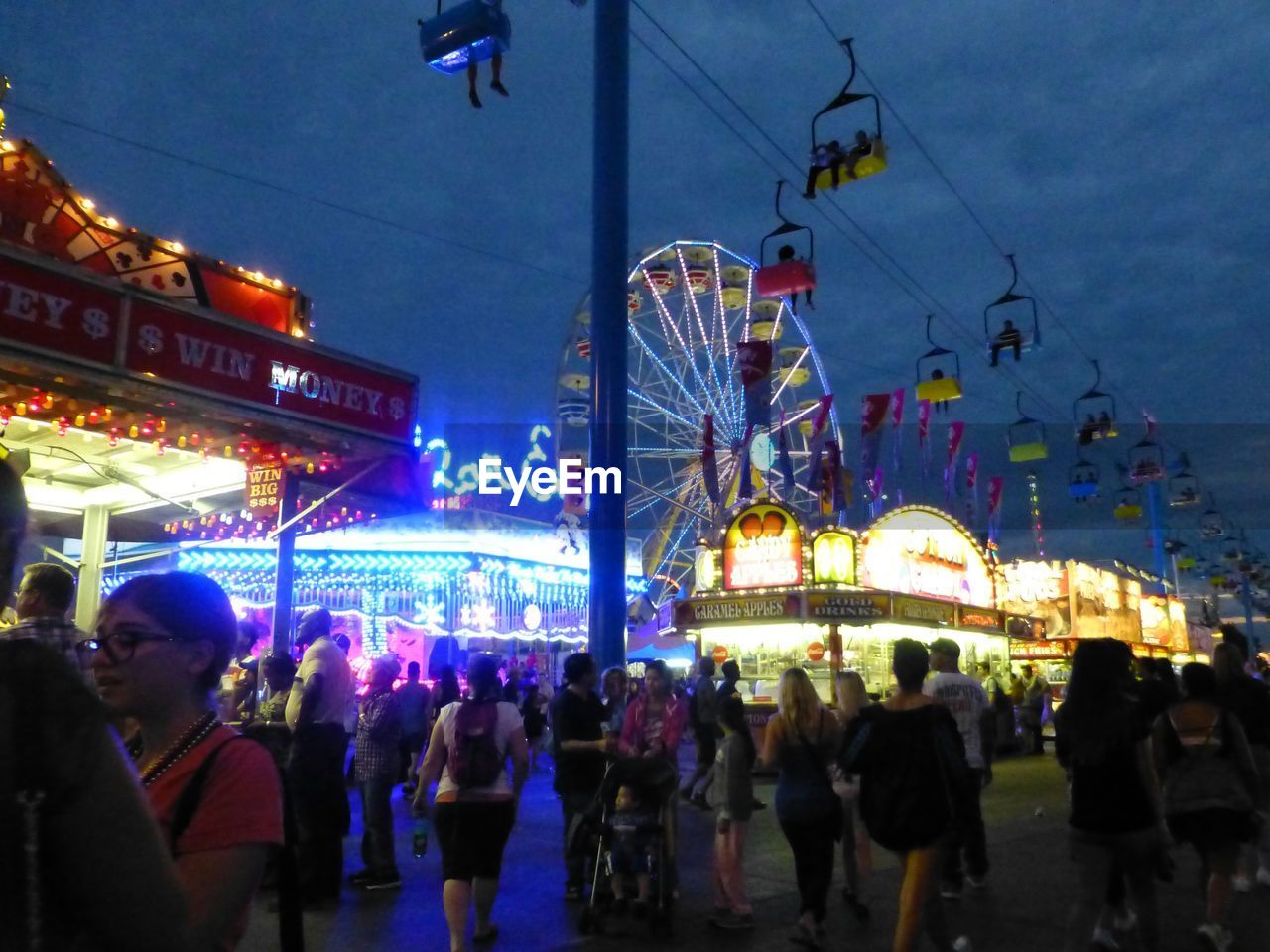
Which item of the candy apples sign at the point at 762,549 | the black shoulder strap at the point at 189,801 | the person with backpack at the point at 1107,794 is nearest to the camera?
the black shoulder strap at the point at 189,801

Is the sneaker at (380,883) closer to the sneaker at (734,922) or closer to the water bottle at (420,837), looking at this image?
the water bottle at (420,837)

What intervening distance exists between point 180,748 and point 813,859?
4.97 m

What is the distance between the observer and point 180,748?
2.05 meters

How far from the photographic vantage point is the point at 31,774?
1.18 m

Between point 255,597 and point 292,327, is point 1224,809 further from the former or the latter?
point 255,597

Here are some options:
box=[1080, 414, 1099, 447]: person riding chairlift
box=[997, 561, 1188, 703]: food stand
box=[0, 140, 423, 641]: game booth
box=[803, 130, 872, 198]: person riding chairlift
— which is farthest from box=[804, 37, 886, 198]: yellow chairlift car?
box=[997, 561, 1188, 703]: food stand

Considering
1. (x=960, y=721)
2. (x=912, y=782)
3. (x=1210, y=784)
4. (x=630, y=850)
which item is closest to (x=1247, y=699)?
(x=1210, y=784)

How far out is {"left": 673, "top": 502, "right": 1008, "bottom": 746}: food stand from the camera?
18984 mm

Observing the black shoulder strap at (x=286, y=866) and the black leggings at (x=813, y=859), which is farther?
the black leggings at (x=813, y=859)

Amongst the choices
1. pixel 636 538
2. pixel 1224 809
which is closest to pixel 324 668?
pixel 1224 809

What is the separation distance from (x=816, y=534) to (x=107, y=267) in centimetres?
1342

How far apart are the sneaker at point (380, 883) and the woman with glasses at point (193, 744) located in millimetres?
6182

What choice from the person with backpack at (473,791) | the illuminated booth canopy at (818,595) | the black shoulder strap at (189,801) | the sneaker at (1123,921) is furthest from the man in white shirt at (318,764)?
the illuminated booth canopy at (818,595)

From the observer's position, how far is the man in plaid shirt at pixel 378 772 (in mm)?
7891
